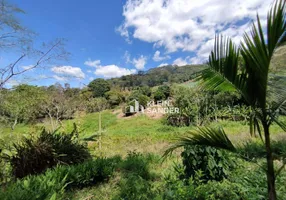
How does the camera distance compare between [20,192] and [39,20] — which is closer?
[20,192]

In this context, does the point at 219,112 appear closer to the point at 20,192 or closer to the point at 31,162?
the point at 31,162

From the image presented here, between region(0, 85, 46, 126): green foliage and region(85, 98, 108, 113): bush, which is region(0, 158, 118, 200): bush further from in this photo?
region(85, 98, 108, 113): bush

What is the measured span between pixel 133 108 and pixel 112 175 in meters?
18.3

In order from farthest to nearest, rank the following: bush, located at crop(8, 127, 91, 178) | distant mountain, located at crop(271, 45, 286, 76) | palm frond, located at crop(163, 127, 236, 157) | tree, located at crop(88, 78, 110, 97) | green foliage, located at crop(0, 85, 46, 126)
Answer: tree, located at crop(88, 78, 110, 97), bush, located at crop(8, 127, 91, 178), green foliage, located at crop(0, 85, 46, 126), palm frond, located at crop(163, 127, 236, 157), distant mountain, located at crop(271, 45, 286, 76)

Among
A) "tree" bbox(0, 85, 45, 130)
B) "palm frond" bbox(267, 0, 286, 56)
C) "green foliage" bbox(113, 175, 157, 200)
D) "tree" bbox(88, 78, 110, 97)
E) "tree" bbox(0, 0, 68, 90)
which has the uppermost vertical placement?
"tree" bbox(88, 78, 110, 97)

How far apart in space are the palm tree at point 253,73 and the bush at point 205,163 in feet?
4.33

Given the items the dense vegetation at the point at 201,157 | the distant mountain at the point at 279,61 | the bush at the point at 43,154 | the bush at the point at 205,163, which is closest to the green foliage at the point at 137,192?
the dense vegetation at the point at 201,157

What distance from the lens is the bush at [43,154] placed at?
15.1 feet

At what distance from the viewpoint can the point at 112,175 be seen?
445 cm

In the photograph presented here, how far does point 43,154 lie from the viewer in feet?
15.9

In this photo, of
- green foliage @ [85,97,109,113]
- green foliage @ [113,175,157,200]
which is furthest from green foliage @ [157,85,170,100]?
green foliage @ [113,175,157,200]

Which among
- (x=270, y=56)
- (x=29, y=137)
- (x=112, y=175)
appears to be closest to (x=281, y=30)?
(x=270, y=56)

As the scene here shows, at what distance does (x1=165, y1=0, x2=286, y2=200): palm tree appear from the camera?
5.29 feet

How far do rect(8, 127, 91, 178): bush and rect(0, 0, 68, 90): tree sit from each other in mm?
2040
